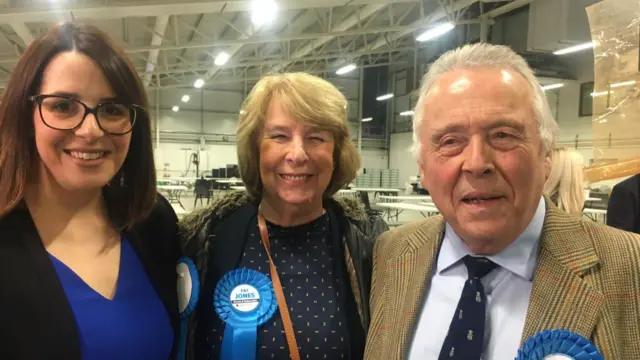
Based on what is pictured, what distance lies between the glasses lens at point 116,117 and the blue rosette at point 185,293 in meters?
0.46

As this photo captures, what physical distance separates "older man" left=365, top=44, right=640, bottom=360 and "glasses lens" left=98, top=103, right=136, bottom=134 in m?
0.75

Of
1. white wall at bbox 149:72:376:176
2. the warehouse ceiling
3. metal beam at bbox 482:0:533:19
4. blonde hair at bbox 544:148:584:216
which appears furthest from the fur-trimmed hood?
white wall at bbox 149:72:376:176

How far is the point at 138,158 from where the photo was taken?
1.45 metres

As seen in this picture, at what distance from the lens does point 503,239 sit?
1.16 m

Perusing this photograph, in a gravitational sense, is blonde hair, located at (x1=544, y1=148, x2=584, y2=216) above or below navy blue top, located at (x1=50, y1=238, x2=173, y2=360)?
above

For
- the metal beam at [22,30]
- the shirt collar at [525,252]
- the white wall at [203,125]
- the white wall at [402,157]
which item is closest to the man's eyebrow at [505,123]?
the shirt collar at [525,252]

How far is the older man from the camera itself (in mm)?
1053

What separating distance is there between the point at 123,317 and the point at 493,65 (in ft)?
3.52

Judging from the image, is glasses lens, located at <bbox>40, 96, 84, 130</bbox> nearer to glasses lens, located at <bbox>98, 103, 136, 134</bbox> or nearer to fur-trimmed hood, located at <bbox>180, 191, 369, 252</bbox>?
glasses lens, located at <bbox>98, 103, 136, 134</bbox>

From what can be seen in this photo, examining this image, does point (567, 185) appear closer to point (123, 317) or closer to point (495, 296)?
point (495, 296)

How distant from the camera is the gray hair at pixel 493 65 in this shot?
1.16m

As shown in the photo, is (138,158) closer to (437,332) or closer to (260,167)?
(260,167)

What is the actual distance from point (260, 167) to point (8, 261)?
0.76 metres

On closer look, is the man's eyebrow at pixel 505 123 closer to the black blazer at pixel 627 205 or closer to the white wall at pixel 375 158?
the black blazer at pixel 627 205
